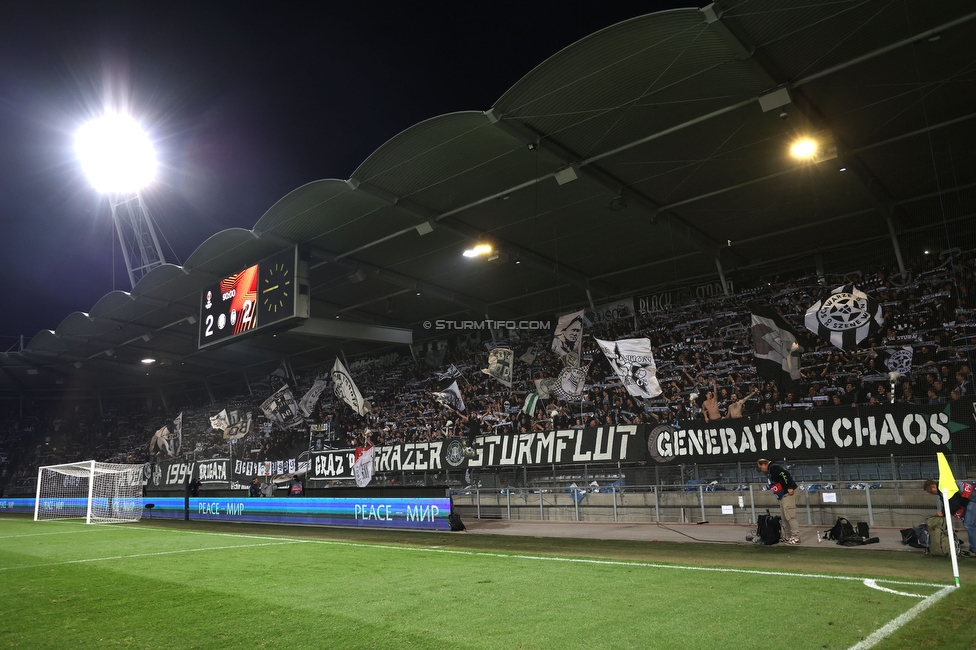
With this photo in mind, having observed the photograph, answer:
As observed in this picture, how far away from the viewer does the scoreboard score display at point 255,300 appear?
20.4 metres

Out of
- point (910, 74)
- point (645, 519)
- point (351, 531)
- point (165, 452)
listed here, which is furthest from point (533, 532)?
point (165, 452)

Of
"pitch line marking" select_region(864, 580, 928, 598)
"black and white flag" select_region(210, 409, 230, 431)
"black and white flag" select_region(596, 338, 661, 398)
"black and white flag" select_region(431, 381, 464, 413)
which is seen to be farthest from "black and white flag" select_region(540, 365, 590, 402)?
"black and white flag" select_region(210, 409, 230, 431)

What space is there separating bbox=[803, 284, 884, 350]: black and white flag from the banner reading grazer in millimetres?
1973

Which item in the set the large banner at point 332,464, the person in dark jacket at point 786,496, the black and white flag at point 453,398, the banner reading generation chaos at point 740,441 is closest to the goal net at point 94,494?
the large banner at point 332,464

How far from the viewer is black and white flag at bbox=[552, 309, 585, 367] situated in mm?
20500

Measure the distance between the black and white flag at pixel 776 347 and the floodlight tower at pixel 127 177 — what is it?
33771 mm

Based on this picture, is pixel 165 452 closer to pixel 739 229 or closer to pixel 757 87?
pixel 739 229

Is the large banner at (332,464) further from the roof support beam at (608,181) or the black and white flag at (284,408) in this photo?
the roof support beam at (608,181)

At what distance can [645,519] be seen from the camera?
683 inches

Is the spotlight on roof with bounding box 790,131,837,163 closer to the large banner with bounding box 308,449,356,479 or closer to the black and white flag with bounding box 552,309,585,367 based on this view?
the black and white flag with bounding box 552,309,585,367

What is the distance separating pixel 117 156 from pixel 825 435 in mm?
40733

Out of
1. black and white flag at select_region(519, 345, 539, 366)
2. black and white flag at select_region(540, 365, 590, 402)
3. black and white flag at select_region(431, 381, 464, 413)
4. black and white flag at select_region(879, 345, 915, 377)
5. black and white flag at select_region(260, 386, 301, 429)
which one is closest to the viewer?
black and white flag at select_region(879, 345, 915, 377)

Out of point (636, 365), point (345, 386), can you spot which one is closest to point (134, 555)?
point (636, 365)

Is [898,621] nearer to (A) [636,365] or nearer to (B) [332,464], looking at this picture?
(A) [636,365]
